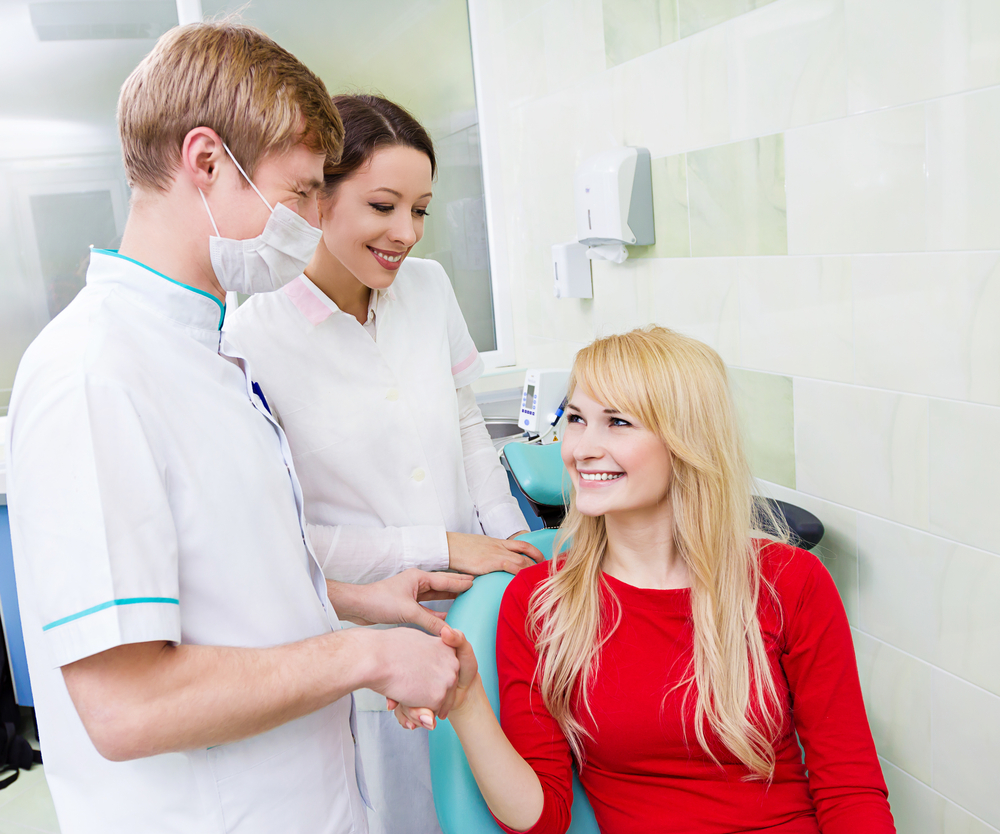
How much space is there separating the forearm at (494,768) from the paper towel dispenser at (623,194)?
1490mm

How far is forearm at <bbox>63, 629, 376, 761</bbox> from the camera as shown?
739 mm

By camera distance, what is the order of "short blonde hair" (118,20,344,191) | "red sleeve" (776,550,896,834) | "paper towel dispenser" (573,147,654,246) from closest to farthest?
"short blonde hair" (118,20,344,191) → "red sleeve" (776,550,896,834) → "paper towel dispenser" (573,147,654,246)

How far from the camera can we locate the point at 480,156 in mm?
3336

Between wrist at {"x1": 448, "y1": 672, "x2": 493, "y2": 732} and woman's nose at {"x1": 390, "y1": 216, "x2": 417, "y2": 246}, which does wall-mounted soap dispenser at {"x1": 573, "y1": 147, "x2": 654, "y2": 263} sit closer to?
woman's nose at {"x1": 390, "y1": 216, "x2": 417, "y2": 246}

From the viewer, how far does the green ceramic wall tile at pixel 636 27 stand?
2049 mm

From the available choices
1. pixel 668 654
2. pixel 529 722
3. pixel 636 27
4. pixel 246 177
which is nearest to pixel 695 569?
pixel 668 654

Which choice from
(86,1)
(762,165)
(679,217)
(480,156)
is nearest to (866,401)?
(762,165)

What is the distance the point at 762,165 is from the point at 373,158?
3.13ft

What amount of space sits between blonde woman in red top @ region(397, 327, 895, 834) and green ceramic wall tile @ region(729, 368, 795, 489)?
606 mm

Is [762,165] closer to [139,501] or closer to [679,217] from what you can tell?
[679,217]

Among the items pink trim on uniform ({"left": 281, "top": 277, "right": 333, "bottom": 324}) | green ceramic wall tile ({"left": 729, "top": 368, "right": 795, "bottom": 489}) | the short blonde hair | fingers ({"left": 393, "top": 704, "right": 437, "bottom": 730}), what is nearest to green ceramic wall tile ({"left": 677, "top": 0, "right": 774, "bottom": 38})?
green ceramic wall tile ({"left": 729, "top": 368, "right": 795, "bottom": 489})

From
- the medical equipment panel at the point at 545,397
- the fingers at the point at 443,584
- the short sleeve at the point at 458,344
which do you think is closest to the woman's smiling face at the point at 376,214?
the short sleeve at the point at 458,344

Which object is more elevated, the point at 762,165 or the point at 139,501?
the point at 762,165

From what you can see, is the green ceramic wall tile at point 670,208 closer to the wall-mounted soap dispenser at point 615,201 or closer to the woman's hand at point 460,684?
the wall-mounted soap dispenser at point 615,201
